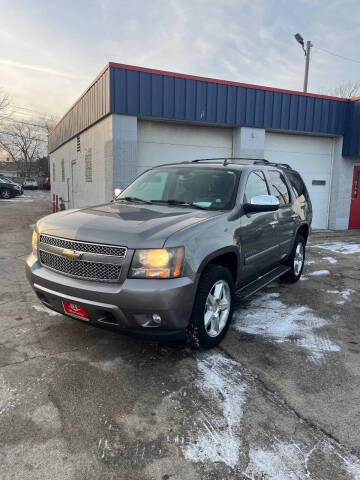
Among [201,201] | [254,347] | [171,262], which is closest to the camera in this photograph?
[171,262]

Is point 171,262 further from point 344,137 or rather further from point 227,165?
point 344,137

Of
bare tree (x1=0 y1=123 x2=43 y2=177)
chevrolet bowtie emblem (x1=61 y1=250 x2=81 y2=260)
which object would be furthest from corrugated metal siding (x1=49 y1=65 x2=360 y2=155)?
bare tree (x1=0 y1=123 x2=43 y2=177)

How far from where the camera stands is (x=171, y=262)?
2.81 metres

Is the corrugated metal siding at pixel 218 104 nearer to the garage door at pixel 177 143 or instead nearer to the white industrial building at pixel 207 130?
the white industrial building at pixel 207 130

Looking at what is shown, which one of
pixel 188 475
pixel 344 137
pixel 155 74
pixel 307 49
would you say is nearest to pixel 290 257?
pixel 188 475

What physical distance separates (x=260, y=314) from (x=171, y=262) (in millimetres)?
2119

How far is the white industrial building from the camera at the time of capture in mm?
8781

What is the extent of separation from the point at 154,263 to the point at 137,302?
0.33 metres

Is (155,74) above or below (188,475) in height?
above

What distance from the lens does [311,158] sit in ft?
39.9

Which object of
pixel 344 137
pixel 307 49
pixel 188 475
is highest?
pixel 307 49

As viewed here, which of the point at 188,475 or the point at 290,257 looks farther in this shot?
the point at 290,257

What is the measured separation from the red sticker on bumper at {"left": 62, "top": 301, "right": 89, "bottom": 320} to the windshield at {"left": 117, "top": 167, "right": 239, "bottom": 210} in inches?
60.6

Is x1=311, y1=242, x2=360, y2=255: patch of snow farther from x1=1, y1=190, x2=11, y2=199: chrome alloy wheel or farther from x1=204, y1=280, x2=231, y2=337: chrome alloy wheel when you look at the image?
x1=1, y1=190, x2=11, y2=199: chrome alloy wheel
